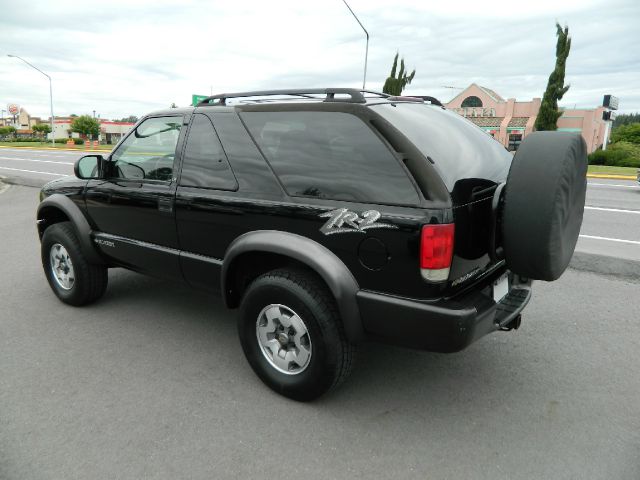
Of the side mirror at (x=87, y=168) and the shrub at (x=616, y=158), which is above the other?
the shrub at (x=616, y=158)

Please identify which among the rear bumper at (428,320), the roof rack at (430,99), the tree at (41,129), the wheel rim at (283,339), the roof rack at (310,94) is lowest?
the wheel rim at (283,339)

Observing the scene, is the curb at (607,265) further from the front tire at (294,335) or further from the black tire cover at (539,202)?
the front tire at (294,335)

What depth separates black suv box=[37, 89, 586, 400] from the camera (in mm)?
2340

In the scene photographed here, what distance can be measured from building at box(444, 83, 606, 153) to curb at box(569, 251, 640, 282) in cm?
4357

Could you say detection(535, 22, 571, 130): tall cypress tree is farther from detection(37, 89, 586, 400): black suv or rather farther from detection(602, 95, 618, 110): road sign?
detection(37, 89, 586, 400): black suv

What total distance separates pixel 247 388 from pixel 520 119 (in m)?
52.4

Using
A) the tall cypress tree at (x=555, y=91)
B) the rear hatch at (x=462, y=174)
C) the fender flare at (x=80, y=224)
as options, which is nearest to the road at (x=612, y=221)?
the rear hatch at (x=462, y=174)

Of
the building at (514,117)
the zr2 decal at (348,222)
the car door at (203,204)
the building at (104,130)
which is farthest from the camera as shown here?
the building at (104,130)

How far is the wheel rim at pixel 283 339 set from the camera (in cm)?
276

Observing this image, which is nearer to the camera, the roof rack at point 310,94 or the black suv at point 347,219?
the black suv at point 347,219

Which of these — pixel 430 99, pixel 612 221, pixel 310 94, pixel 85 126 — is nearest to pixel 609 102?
pixel 612 221

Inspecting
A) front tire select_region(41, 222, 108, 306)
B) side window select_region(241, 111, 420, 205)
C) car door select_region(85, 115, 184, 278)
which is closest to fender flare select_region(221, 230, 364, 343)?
side window select_region(241, 111, 420, 205)

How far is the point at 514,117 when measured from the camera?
163ft

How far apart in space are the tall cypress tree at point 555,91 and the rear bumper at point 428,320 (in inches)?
1306
